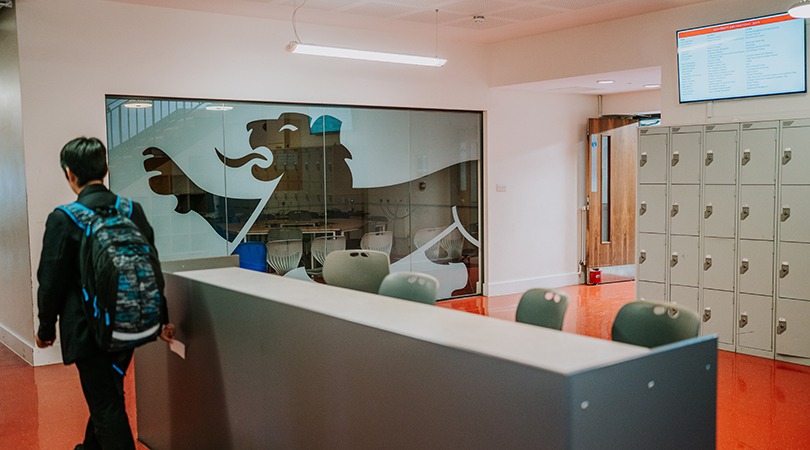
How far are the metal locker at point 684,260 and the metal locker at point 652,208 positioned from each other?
19cm

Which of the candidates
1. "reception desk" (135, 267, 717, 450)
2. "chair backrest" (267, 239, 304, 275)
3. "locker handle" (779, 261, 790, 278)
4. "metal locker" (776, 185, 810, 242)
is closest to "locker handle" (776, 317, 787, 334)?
"locker handle" (779, 261, 790, 278)

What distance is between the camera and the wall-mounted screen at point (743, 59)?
517 cm

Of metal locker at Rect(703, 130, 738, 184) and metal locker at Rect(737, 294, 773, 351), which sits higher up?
metal locker at Rect(703, 130, 738, 184)

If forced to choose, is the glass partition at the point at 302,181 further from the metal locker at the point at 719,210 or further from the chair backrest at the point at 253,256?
the metal locker at the point at 719,210

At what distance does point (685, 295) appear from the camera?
19.1ft

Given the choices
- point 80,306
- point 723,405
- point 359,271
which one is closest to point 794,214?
point 723,405

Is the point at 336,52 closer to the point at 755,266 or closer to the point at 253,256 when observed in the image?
the point at 253,256

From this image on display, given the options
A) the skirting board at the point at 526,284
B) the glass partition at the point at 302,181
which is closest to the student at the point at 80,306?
the glass partition at the point at 302,181

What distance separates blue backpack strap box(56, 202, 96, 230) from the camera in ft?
8.43

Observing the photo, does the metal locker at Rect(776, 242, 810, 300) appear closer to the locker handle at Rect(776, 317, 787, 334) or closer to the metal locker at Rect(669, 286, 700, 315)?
the locker handle at Rect(776, 317, 787, 334)

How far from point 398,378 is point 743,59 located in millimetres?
4705

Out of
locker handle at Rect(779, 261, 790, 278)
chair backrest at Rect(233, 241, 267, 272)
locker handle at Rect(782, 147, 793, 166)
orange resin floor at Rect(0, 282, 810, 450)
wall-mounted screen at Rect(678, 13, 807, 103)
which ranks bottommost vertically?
orange resin floor at Rect(0, 282, 810, 450)

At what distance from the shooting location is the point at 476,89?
7828mm

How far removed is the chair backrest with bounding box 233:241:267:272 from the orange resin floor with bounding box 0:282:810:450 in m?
1.35
